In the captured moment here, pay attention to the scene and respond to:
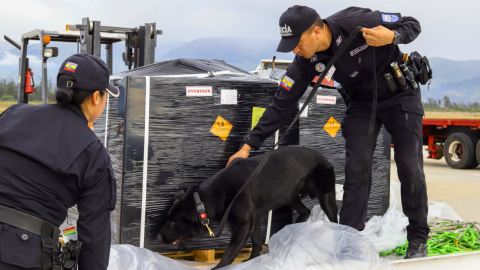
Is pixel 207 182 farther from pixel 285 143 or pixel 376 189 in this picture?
pixel 376 189

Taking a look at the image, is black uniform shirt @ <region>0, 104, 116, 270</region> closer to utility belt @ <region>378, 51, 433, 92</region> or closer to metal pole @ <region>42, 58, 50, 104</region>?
utility belt @ <region>378, 51, 433, 92</region>

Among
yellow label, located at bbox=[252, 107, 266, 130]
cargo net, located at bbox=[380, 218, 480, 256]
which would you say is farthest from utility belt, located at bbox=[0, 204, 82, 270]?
cargo net, located at bbox=[380, 218, 480, 256]

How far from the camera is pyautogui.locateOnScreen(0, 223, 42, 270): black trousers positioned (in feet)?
4.98

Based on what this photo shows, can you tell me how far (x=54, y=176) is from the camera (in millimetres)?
1623

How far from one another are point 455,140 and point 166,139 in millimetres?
9598

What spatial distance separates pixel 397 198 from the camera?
4.14 meters

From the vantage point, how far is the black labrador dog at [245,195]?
2.83m

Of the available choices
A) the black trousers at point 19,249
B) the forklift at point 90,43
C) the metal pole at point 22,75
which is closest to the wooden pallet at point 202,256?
the black trousers at point 19,249

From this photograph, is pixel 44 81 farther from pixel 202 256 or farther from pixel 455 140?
pixel 455 140

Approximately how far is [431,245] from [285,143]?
130 centimetres

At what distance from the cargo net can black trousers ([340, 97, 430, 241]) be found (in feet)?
0.77

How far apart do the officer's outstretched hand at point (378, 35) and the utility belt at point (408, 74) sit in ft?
0.91

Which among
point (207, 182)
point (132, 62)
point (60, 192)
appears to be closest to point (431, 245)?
point (207, 182)

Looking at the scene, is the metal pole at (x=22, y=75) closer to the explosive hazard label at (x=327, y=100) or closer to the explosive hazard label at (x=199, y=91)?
the explosive hazard label at (x=199, y=91)
